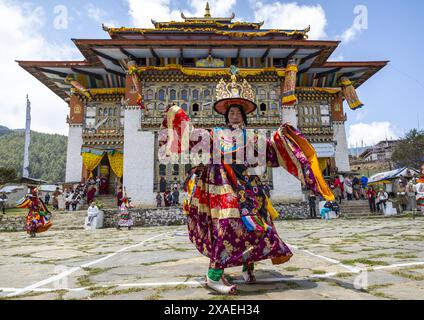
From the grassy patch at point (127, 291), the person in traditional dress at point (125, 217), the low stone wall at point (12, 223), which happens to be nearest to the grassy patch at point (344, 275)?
the grassy patch at point (127, 291)

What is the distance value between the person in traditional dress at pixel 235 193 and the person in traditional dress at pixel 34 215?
870 cm

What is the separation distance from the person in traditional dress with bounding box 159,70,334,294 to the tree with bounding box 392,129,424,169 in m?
37.6

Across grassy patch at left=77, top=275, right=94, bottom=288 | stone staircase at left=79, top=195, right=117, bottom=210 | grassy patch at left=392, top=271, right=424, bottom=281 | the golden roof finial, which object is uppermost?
the golden roof finial

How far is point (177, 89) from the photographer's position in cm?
1930

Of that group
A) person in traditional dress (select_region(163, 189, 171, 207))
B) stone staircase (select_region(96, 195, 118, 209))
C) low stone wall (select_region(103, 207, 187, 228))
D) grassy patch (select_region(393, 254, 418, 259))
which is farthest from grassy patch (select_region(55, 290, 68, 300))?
stone staircase (select_region(96, 195, 118, 209))

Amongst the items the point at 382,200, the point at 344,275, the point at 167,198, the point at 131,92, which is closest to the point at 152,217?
the point at 167,198

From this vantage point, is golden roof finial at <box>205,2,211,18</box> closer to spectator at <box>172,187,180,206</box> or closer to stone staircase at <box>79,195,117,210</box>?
spectator at <box>172,187,180,206</box>

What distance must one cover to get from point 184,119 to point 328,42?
60.1ft

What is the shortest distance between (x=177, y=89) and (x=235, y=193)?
1718 centimetres

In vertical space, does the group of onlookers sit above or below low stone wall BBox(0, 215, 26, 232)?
above

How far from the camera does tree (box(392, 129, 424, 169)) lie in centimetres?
3491

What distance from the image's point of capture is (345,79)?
22.0m

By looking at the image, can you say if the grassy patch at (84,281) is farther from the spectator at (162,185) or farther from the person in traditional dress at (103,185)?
the person in traditional dress at (103,185)
